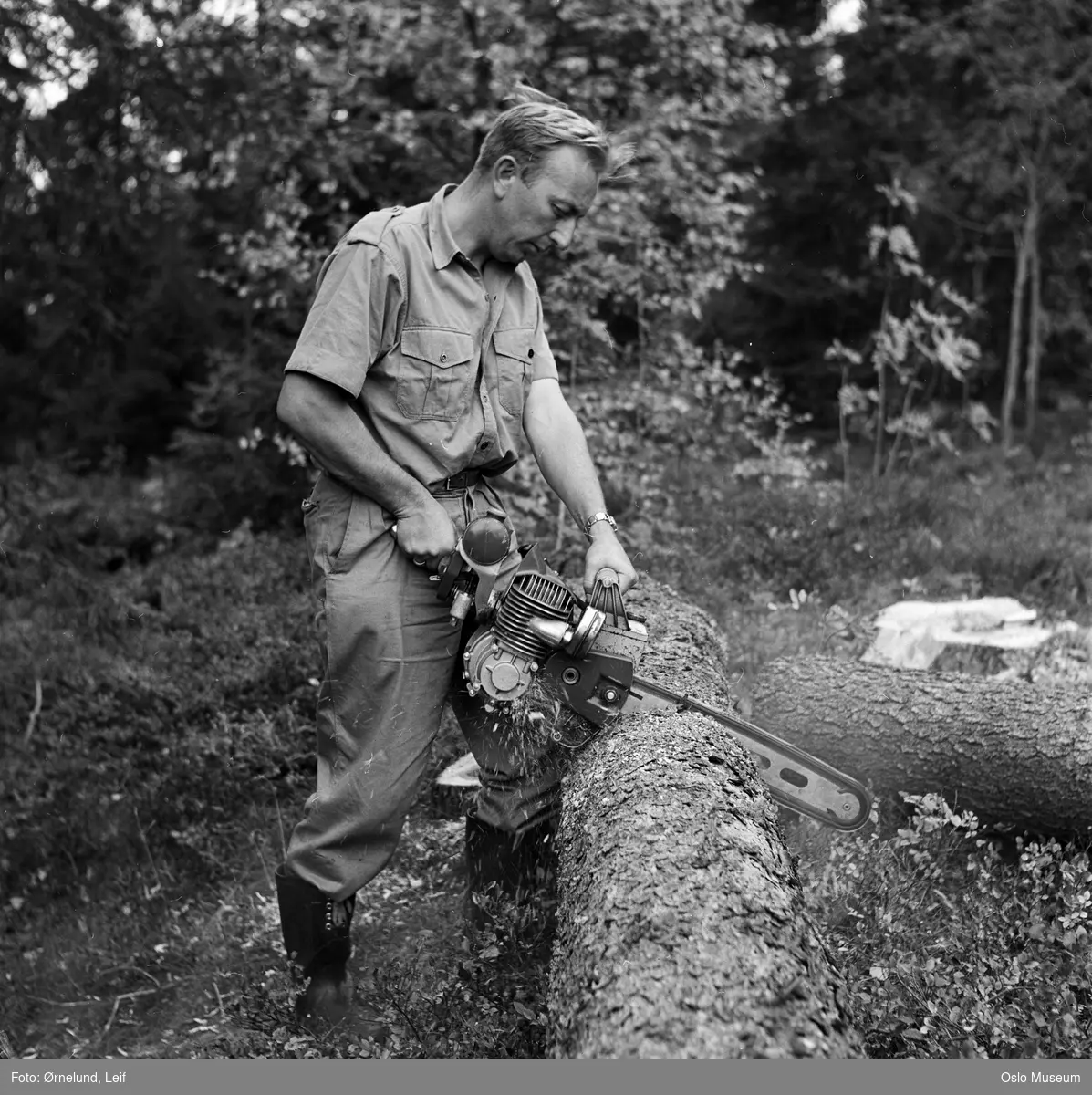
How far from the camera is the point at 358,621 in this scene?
300 cm

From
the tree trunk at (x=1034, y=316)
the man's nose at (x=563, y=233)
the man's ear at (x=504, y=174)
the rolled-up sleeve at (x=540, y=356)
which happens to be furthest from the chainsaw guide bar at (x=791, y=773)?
the tree trunk at (x=1034, y=316)

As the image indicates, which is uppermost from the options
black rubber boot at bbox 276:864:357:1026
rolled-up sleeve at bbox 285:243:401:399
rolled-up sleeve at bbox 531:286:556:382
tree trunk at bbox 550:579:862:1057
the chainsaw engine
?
rolled-up sleeve at bbox 285:243:401:399

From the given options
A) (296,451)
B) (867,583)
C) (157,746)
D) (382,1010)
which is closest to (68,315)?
(296,451)

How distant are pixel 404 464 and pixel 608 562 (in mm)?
574

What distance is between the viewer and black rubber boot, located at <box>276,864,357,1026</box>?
317 cm

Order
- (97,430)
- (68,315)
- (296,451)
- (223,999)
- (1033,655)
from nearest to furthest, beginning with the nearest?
(223,999)
(1033,655)
(296,451)
(68,315)
(97,430)

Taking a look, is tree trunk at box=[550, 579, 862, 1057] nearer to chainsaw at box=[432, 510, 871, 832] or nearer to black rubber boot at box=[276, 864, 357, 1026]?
chainsaw at box=[432, 510, 871, 832]

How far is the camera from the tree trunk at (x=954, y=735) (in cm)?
372

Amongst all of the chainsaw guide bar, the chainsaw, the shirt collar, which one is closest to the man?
the shirt collar

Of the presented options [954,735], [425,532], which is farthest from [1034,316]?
[425,532]

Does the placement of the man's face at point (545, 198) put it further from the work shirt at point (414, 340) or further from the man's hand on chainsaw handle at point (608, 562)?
the man's hand on chainsaw handle at point (608, 562)

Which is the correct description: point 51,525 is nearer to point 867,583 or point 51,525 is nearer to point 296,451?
point 296,451

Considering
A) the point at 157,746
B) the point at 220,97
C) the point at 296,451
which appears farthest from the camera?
the point at 220,97

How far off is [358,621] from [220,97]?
245 inches
